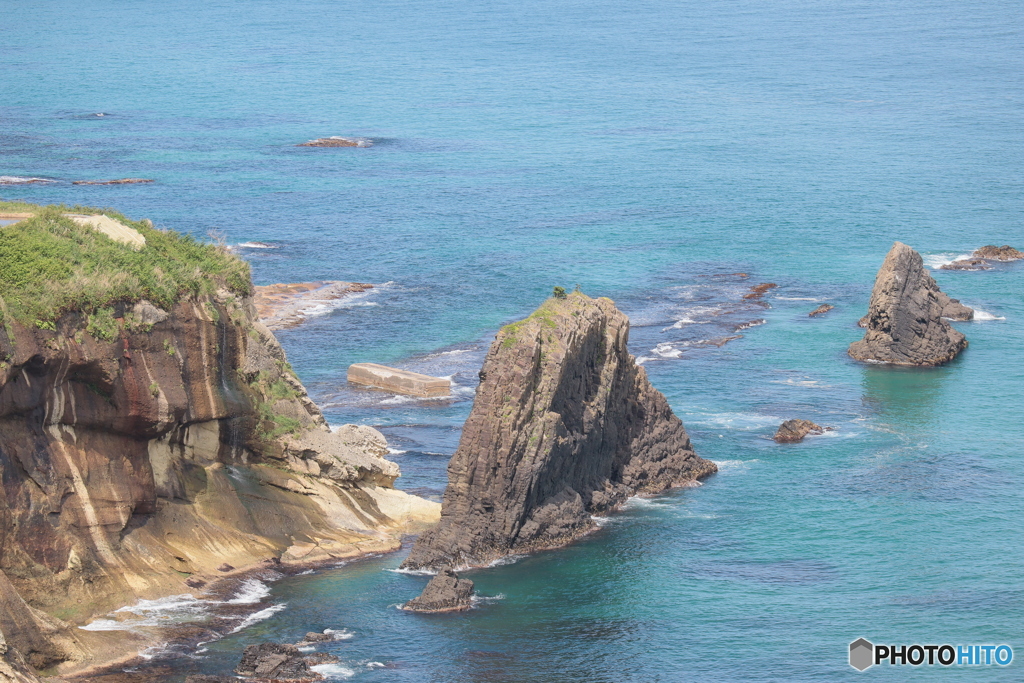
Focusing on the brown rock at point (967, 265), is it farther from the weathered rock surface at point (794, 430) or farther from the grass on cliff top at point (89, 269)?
the grass on cliff top at point (89, 269)

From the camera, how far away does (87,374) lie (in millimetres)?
68312

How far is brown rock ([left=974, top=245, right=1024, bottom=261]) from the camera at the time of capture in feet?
541

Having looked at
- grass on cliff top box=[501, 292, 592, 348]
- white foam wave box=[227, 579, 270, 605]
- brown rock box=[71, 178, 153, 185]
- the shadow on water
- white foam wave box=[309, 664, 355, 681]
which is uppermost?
grass on cliff top box=[501, 292, 592, 348]

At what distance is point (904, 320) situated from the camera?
412 feet

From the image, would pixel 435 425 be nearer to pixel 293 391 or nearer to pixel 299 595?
pixel 293 391

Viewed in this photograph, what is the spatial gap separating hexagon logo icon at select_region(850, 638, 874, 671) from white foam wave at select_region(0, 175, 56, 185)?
495ft

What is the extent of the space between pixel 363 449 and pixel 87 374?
20.4m

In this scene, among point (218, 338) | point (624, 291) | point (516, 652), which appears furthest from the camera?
point (624, 291)

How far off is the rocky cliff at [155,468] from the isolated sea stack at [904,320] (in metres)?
56.0

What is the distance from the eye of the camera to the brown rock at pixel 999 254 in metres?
165

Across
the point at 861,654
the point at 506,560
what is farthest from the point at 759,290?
the point at 861,654

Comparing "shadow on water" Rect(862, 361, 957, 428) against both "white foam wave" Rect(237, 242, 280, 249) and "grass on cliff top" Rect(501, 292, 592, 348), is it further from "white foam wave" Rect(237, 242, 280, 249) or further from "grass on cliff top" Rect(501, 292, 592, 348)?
"white foam wave" Rect(237, 242, 280, 249)

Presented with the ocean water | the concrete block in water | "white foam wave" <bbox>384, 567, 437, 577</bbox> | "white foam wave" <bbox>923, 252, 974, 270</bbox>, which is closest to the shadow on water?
the ocean water

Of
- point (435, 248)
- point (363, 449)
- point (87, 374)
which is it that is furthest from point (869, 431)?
point (435, 248)
